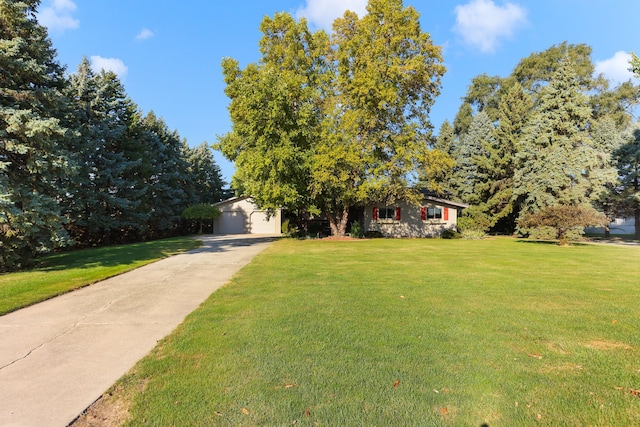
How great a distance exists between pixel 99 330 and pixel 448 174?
34.5 metres

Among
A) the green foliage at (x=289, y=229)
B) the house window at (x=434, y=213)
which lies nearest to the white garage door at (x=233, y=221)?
the green foliage at (x=289, y=229)

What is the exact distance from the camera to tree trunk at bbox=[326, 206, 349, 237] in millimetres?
24656

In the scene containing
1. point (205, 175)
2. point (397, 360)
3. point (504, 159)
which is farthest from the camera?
point (205, 175)

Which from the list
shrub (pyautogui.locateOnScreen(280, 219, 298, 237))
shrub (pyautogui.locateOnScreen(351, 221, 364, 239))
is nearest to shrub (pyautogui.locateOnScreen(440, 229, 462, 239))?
shrub (pyautogui.locateOnScreen(351, 221, 364, 239))

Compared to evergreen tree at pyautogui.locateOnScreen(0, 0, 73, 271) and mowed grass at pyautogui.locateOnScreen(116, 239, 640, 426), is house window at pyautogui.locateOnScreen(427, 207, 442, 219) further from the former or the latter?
evergreen tree at pyautogui.locateOnScreen(0, 0, 73, 271)

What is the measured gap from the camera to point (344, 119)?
71.1ft

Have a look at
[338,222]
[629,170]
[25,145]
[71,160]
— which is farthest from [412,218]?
[25,145]

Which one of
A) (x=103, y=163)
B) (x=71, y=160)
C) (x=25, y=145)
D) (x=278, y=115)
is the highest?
(x=278, y=115)

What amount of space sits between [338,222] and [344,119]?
754 cm

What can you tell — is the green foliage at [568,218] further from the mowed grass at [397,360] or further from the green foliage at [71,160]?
the green foliage at [71,160]

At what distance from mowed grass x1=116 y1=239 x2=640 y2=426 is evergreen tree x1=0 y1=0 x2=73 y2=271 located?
7.45 metres

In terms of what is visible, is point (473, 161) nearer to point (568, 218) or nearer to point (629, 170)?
point (629, 170)

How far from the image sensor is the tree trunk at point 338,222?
24656 millimetres

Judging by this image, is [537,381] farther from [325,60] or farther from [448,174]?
[448,174]
